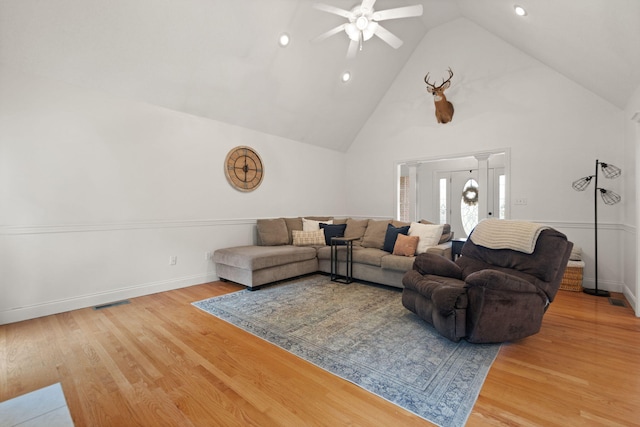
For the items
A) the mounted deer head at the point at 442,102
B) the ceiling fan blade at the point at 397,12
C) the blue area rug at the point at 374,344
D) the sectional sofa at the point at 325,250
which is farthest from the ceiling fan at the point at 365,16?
the blue area rug at the point at 374,344

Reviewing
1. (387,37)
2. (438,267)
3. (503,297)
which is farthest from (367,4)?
(503,297)

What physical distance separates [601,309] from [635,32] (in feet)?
8.86

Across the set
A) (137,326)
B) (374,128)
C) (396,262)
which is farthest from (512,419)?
(374,128)

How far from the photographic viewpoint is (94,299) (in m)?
3.40

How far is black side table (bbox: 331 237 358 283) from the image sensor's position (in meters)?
4.29

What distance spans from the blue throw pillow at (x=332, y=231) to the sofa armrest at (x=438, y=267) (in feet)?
6.96

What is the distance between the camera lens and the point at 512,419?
1.57 metres

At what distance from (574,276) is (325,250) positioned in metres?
3.36

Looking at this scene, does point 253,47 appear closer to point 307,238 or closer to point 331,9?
point 331,9

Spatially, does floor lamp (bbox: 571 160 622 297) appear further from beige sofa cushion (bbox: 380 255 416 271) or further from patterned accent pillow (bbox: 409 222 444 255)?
beige sofa cushion (bbox: 380 255 416 271)

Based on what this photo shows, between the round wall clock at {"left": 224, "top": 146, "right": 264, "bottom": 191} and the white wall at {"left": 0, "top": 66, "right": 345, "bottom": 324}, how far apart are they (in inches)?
4.7

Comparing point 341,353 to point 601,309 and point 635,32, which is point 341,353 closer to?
point 601,309

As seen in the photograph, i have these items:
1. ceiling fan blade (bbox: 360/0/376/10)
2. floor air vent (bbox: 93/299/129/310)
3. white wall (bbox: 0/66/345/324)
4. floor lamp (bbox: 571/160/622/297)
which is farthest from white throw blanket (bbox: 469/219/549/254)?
floor air vent (bbox: 93/299/129/310)

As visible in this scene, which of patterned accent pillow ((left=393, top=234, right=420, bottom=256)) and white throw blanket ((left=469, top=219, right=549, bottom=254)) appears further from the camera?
patterned accent pillow ((left=393, top=234, right=420, bottom=256))
